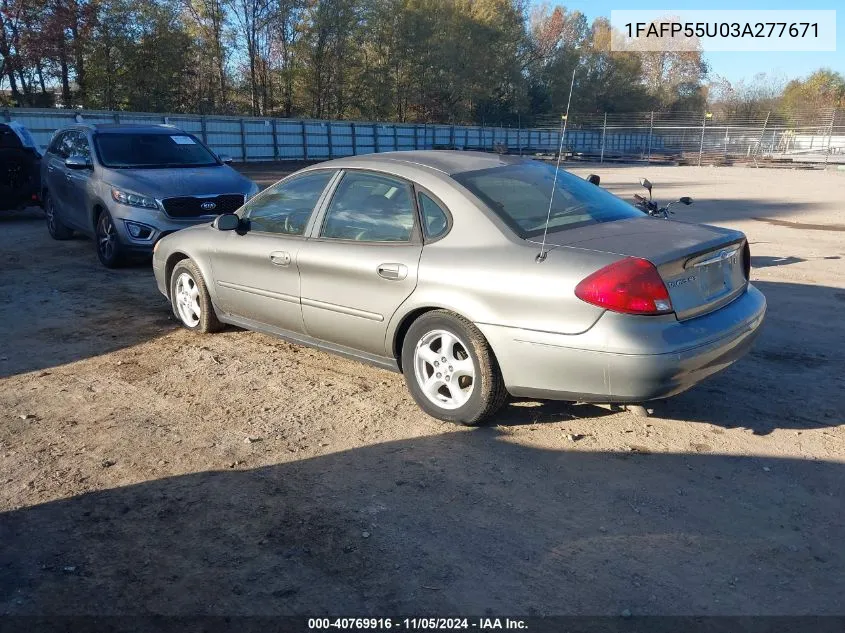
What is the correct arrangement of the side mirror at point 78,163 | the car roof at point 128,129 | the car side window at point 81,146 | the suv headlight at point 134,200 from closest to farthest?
the suv headlight at point 134,200 → the side mirror at point 78,163 → the car side window at point 81,146 → the car roof at point 128,129

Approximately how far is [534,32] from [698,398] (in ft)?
224

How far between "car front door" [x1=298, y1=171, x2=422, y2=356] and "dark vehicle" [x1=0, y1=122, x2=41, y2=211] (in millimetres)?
9673

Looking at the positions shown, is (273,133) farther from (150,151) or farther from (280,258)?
(280,258)

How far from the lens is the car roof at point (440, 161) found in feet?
15.4

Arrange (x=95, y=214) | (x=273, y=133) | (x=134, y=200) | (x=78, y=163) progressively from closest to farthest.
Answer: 1. (x=134, y=200)
2. (x=95, y=214)
3. (x=78, y=163)
4. (x=273, y=133)

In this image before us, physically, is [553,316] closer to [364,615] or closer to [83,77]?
[364,615]

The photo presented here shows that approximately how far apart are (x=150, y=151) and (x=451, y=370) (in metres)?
7.00

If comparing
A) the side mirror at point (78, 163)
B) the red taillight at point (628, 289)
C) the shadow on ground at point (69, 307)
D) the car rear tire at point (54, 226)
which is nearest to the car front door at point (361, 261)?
the red taillight at point (628, 289)

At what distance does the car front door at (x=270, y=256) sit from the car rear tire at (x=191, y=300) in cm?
26

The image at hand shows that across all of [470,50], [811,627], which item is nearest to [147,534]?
[811,627]

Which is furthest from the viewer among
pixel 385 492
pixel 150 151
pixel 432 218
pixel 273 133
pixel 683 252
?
pixel 273 133

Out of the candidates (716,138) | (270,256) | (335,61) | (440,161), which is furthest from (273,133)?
(440,161)

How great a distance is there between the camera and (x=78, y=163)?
30.7 ft

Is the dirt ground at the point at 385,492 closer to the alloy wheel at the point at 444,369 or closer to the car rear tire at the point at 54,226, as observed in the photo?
the alloy wheel at the point at 444,369
